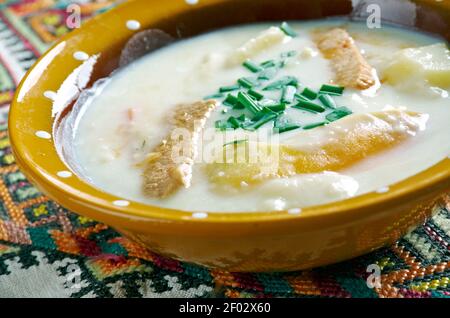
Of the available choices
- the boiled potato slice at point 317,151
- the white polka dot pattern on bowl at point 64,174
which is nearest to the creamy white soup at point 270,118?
the boiled potato slice at point 317,151

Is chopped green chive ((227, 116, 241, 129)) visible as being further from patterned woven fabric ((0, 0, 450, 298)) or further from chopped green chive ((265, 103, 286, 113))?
patterned woven fabric ((0, 0, 450, 298))

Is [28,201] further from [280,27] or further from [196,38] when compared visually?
[280,27]

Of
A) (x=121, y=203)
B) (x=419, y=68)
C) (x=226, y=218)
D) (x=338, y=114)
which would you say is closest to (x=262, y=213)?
(x=226, y=218)

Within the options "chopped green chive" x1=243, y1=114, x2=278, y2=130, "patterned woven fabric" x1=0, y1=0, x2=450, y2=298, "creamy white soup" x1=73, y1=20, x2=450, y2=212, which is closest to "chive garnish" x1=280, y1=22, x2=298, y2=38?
"creamy white soup" x1=73, y1=20, x2=450, y2=212

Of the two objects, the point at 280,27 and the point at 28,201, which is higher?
the point at 280,27

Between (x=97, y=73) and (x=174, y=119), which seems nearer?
(x=174, y=119)
